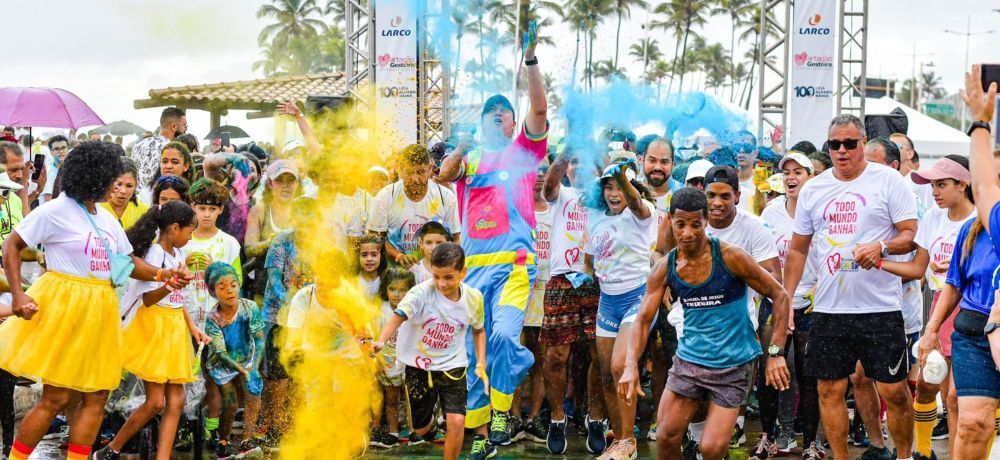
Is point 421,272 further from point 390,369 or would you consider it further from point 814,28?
point 814,28

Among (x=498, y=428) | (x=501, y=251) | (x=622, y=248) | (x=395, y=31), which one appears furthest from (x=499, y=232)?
(x=395, y=31)

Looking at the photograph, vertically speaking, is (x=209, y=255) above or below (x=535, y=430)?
above

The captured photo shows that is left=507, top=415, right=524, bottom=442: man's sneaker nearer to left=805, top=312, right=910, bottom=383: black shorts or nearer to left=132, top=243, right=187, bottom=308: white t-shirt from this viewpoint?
Answer: left=805, top=312, right=910, bottom=383: black shorts

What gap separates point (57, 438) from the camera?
7.65 m

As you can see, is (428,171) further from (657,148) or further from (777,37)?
(777,37)

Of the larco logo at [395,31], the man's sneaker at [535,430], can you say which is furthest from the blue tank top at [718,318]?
the larco logo at [395,31]

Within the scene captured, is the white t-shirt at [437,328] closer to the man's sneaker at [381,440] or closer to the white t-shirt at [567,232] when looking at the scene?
the man's sneaker at [381,440]

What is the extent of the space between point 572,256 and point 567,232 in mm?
185

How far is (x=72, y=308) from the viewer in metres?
5.90

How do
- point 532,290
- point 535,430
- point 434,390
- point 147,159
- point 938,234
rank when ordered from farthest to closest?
1. point 147,159
2. point 532,290
3. point 535,430
4. point 938,234
5. point 434,390

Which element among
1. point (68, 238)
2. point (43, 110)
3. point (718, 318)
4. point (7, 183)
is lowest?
point (718, 318)

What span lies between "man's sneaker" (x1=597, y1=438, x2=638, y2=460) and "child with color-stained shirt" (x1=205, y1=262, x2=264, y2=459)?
93.0 inches

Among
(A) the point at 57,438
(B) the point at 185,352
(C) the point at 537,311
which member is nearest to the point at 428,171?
(C) the point at 537,311

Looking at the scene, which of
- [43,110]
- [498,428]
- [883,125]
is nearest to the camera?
[498,428]
